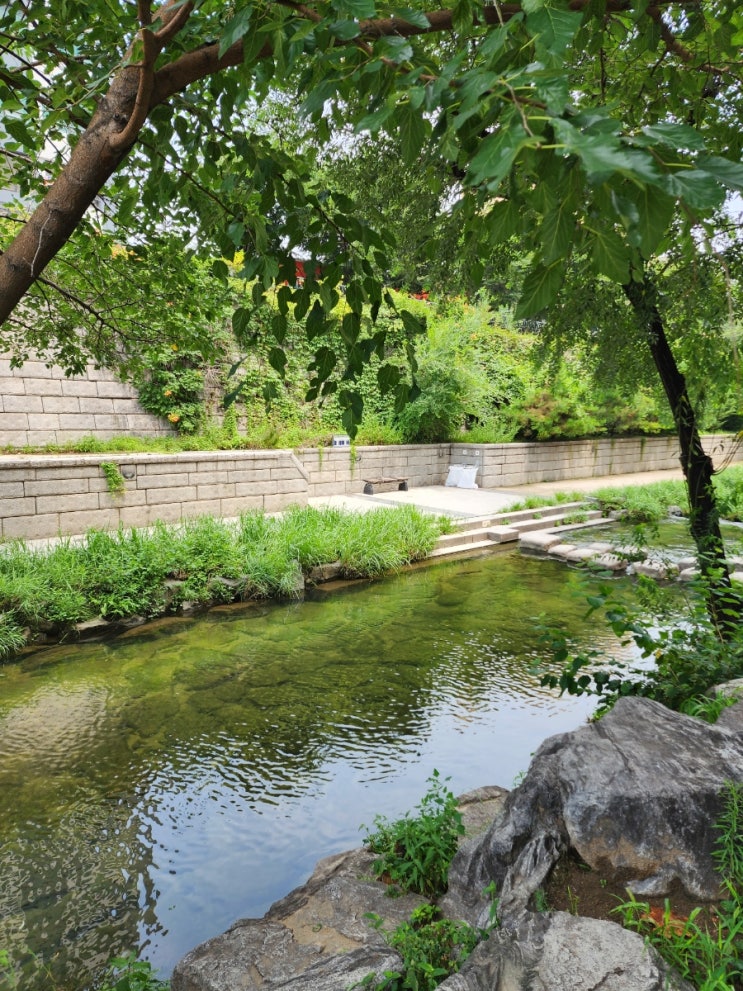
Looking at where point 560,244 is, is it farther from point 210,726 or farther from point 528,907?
point 210,726

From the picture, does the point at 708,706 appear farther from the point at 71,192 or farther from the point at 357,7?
the point at 71,192

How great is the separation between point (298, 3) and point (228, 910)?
3572 mm

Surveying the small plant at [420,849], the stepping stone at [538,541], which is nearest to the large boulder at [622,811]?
the small plant at [420,849]

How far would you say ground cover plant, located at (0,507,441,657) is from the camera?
591cm

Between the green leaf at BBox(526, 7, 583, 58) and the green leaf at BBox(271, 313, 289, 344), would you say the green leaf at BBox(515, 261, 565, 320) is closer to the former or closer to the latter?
the green leaf at BBox(526, 7, 583, 58)

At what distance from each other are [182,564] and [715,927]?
5.97 metres

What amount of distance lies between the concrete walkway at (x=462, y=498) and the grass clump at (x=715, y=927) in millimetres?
8022

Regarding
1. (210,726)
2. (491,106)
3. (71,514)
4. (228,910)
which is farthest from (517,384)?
(491,106)

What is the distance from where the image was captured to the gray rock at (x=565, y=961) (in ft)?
4.79

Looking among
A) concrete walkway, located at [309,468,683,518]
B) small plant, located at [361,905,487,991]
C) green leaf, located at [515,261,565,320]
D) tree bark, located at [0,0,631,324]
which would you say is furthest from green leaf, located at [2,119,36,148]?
concrete walkway, located at [309,468,683,518]

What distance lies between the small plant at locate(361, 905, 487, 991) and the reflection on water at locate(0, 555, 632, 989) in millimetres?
1254

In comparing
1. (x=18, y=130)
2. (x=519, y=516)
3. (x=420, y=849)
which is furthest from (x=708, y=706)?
(x=519, y=516)

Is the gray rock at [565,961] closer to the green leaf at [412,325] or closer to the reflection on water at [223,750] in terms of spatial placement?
the green leaf at [412,325]

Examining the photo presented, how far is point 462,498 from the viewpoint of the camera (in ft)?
40.1
